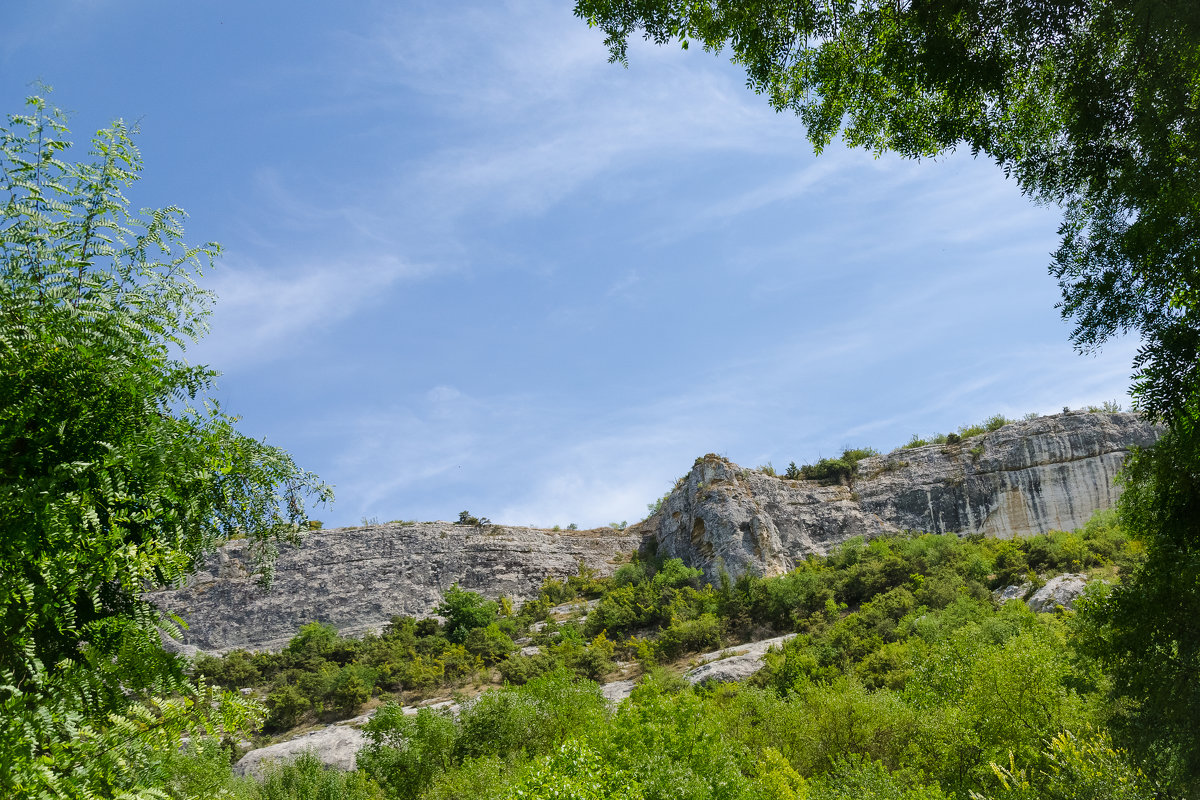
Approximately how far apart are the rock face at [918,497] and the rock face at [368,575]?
373 inches

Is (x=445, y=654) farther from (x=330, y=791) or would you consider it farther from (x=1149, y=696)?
(x=1149, y=696)

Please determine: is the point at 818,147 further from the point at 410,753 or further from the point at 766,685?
the point at 766,685

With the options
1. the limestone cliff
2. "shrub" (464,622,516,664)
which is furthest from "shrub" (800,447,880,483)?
"shrub" (464,622,516,664)

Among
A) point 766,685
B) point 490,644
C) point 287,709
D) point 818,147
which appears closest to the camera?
point 818,147

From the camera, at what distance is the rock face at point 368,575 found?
52.1 m

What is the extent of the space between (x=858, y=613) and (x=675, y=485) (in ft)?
74.4

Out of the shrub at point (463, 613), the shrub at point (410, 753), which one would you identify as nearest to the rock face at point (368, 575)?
the shrub at point (463, 613)

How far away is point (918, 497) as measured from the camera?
52969mm

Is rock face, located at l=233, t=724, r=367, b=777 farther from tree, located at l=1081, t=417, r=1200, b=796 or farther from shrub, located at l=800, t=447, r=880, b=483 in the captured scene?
shrub, located at l=800, t=447, r=880, b=483

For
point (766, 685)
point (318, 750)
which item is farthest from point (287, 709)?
point (766, 685)

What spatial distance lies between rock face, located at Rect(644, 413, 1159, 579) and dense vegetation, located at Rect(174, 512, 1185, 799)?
2757mm

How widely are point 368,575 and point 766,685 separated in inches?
1379

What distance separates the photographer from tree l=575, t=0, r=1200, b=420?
510 centimetres

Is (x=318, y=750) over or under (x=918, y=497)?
under
